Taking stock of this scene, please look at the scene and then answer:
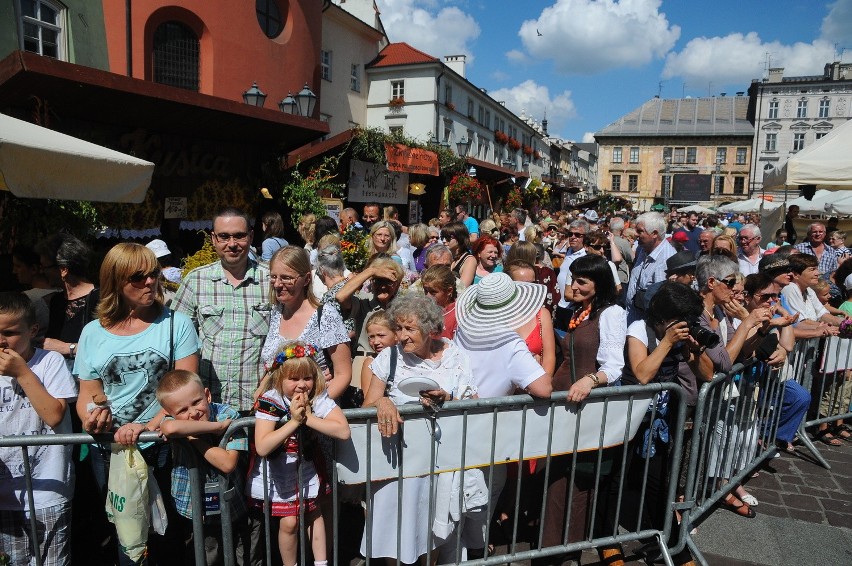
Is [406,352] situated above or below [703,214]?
below

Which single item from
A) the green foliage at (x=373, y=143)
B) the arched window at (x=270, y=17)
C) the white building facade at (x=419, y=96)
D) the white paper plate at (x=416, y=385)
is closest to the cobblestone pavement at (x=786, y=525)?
the white paper plate at (x=416, y=385)

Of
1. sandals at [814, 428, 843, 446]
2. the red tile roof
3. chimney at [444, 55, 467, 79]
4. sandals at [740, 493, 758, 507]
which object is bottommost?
sandals at [740, 493, 758, 507]

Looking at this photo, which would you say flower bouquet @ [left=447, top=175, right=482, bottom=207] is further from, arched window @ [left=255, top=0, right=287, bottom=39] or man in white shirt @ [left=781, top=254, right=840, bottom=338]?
man in white shirt @ [left=781, top=254, right=840, bottom=338]

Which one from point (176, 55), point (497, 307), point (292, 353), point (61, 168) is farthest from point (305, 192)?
point (176, 55)

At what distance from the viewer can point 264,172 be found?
9.26 meters

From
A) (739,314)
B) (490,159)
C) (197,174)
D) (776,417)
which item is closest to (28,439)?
(739,314)

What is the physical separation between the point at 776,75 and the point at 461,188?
232 feet

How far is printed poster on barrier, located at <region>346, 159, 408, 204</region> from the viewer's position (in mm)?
11852

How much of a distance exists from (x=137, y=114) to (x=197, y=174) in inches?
68.1

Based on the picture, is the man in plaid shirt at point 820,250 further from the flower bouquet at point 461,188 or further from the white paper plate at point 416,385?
the flower bouquet at point 461,188

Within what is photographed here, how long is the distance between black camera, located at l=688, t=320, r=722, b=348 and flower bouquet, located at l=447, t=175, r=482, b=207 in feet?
39.7

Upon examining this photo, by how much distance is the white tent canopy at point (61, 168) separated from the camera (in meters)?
3.10

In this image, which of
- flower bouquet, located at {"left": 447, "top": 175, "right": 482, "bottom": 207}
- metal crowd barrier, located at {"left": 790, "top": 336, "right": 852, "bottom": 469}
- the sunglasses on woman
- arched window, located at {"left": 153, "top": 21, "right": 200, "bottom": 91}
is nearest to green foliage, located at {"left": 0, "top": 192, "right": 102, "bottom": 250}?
the sunglasses on woman

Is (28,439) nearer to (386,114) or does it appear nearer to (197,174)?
(197,174)
